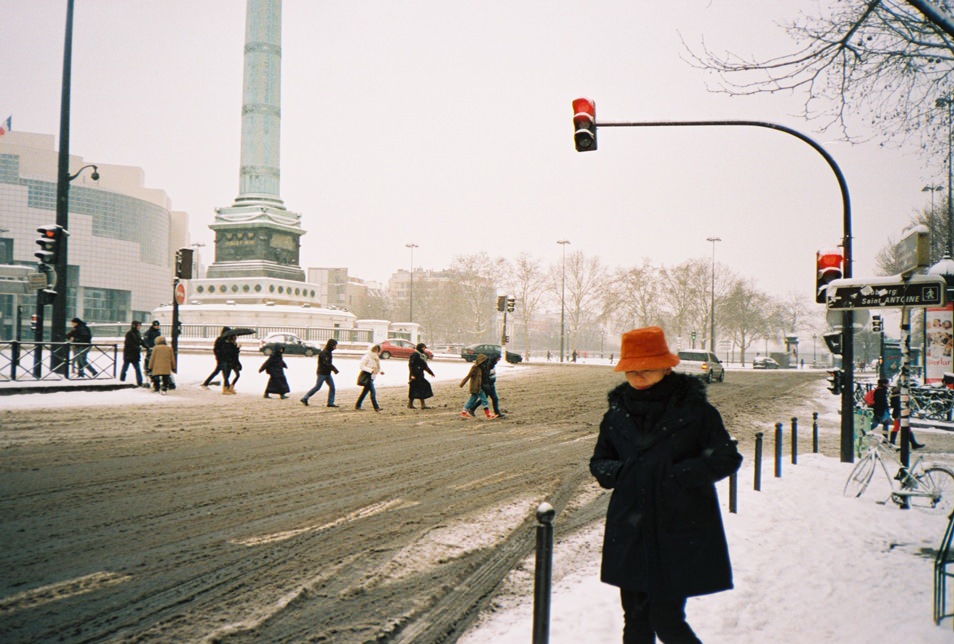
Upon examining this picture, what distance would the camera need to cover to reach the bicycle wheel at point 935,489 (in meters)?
7.05

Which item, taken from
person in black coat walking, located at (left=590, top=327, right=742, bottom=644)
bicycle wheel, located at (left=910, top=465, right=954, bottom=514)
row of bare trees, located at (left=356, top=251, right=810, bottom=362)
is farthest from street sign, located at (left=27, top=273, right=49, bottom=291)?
row of bare trees, located at (left=356, top=251, right=810, bottom=362)

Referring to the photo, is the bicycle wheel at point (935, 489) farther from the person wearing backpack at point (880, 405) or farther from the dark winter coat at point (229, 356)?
the dark winter coat at point (229, 356)

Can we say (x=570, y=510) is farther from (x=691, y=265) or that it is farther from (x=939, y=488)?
(x=691, y=265)

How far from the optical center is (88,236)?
98.0 meters

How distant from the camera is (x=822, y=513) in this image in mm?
6988

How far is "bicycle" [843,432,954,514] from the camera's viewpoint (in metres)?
7.10

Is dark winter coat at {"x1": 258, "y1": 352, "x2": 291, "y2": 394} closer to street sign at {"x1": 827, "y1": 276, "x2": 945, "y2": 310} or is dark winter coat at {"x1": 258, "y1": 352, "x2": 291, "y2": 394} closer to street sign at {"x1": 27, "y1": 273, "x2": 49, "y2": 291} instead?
street sign at {"x1": 27, "y1": 273, "x2": 49, "y2": 291}

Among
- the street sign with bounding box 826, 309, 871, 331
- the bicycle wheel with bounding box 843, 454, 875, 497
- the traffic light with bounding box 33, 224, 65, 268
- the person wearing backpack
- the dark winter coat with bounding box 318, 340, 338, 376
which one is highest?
the traffic light with bounding box 33, 224, 65, 268

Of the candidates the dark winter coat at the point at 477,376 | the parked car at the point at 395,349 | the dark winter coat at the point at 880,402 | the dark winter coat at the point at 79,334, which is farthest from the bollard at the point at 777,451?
the parked car at the point at 395,349

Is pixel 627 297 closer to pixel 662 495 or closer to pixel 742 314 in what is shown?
pixel 742 314

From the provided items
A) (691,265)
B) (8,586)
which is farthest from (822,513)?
(691,265)

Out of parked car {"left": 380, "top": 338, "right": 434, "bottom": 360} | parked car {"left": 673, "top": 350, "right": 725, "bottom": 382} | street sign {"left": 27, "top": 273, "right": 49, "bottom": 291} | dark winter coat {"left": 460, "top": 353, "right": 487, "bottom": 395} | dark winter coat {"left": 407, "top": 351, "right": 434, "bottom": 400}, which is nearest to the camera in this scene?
dark winter coat {"left": 460, "top": 353, "right": 487, "bottom": 395}

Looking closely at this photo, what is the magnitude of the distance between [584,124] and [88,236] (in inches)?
4200

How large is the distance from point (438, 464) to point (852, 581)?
5.47 metres
